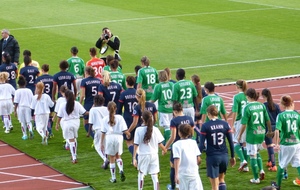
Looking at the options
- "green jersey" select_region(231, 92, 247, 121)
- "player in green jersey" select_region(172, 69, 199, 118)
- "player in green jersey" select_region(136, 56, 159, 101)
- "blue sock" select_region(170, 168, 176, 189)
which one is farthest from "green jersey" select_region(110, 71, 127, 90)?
"blue sock" select_region(170, 168, 176, 189)

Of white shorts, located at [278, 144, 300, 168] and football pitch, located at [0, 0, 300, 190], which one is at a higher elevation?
football pitch, located at [0, 0, 300, 190]

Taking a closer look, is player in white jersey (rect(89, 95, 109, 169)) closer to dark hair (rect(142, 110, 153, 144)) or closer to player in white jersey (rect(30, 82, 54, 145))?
player in white jersey (rect(30, 82, 54, 145))

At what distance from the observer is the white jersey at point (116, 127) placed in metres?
17.8

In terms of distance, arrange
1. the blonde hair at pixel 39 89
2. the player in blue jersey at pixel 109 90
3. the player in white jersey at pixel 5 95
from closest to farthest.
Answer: the player in blue jersey at pixel 109 90 < the blonde hair at pixel 39 89 < the player in white jersey at pixel 5 95

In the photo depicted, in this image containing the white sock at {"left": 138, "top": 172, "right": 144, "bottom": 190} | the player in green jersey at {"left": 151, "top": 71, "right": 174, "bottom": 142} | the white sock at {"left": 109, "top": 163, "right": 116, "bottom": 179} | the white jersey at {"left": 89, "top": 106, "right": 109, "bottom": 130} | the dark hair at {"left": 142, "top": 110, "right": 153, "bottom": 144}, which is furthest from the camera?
the player in green jersey at {"left": 151, "top": 71, "right": 174, "bottom": 142}

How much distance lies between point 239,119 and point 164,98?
82.5 inches

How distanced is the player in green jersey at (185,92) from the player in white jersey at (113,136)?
2.02m

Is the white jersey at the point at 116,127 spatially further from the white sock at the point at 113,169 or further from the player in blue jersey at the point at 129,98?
the player in blue jersey at the point at 129,98

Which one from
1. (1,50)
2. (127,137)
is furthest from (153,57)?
(127,137)

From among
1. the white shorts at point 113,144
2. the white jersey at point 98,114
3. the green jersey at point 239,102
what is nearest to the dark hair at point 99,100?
the white jersey at point 98,114

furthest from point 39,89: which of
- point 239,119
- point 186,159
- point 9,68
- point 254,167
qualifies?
point 186,159

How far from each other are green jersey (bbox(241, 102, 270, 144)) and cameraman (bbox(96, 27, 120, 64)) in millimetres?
9307

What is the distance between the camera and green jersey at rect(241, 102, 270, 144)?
1742 centimetres

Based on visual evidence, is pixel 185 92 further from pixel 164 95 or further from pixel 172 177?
pixel 172 177
